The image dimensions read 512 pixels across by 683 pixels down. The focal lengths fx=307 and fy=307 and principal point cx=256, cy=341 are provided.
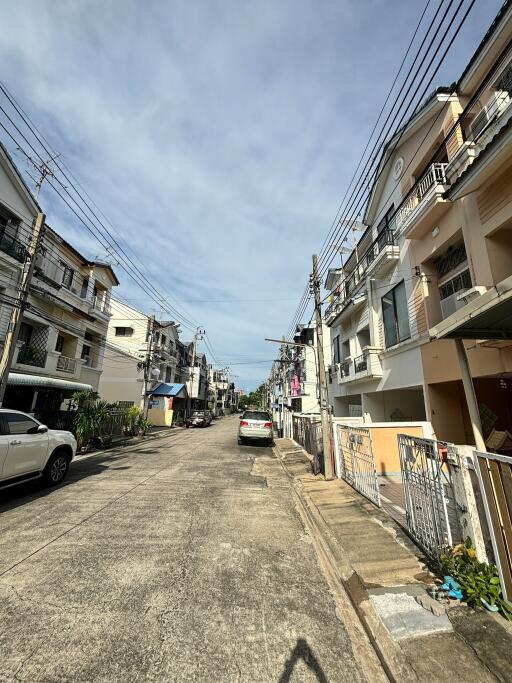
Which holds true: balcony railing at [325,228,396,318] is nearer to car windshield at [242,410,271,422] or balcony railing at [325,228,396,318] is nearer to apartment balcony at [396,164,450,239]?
apartment balcony at [396,164,450,239]

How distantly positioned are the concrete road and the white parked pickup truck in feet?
2.06

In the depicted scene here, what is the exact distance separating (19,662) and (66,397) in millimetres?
16939

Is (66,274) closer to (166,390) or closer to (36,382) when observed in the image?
(36,382)

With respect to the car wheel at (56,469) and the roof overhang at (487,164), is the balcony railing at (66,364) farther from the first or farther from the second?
the roof overhang at (487,164)

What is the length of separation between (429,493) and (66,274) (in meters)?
20.8

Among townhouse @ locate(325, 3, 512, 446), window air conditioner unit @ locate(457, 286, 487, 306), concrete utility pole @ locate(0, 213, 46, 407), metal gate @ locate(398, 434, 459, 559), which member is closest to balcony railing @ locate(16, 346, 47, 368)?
concrete utility pole @ locate(0, 213, 46, 407)

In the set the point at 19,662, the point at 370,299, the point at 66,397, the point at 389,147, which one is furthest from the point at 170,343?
the point at 19,662

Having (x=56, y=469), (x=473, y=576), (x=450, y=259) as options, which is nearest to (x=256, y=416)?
(x=56, y=469)

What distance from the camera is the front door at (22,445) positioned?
6262mm

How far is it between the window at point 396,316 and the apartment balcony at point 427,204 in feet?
7.32

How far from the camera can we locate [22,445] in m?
6.55

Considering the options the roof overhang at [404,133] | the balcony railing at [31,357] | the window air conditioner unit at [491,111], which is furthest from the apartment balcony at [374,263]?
the balcony railing at [31,357]

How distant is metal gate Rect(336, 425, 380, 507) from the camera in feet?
22.3

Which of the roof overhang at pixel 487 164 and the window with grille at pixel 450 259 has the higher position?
the roof overhang at pixel 487 164
